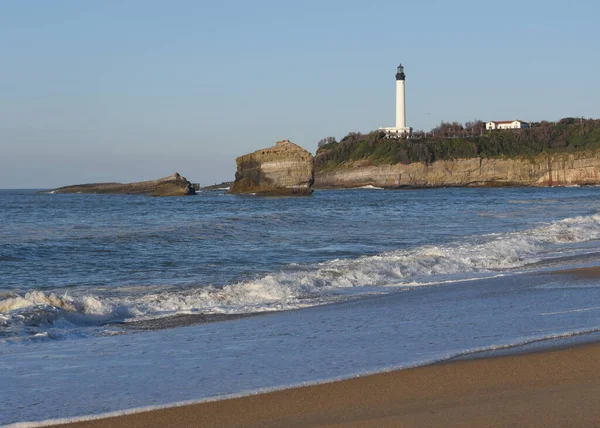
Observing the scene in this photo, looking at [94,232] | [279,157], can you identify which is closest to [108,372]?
[94,232]

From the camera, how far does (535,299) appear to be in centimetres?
966

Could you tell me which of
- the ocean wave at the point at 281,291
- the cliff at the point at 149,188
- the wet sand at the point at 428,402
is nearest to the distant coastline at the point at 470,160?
the cliff at the point at 149,188

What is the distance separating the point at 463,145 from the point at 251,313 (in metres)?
113

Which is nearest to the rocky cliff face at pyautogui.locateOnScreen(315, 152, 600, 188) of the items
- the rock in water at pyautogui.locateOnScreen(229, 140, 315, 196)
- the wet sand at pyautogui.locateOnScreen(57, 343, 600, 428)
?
the rock in water at pyautogui.locateOnScreen(229, 140, 315, 196)

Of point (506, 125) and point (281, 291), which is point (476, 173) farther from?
point (281, 291)

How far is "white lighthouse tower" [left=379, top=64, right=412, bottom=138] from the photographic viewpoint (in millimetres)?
111412

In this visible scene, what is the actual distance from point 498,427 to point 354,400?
1076 millimetres

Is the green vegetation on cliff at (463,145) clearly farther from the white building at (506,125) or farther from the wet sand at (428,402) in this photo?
the wet sand at (428,402)

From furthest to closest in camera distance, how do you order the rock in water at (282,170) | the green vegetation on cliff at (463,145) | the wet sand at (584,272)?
the green vegetation on cliff at (463,145) < the rock in water at (282,170) < the wet sand at (584,272)

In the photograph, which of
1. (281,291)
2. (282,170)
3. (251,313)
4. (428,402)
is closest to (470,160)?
(282,170)

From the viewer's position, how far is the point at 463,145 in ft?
389

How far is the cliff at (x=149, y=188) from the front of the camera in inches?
2970

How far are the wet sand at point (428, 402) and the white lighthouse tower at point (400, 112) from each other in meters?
108

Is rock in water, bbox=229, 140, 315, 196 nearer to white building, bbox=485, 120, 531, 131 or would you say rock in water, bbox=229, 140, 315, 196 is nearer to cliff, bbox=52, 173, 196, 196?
cliff, bbox=52, 173, 196, 196
